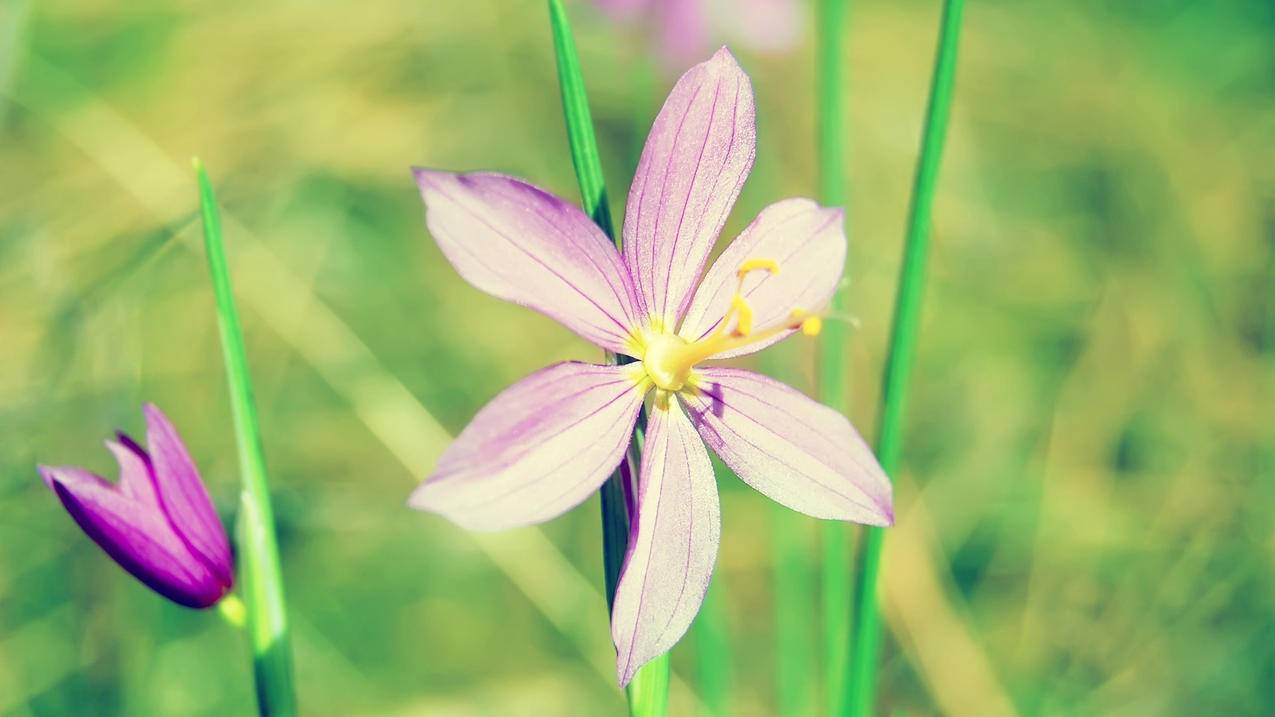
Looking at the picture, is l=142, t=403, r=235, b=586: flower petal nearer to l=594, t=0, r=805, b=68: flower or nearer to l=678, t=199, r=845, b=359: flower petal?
l=678, t=199, r=845, b=359: flower petal

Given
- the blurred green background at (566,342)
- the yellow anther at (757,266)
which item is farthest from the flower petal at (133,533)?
the blurred green background at (566,342)

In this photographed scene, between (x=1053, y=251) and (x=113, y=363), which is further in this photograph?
(x=1053, y=251)

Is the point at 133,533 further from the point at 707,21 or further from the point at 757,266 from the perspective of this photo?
the point at 707,21

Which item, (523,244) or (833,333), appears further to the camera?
(833,333)

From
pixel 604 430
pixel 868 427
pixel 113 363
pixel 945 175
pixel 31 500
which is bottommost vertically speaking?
pixel 604 430

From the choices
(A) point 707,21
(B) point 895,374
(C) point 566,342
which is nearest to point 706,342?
(B) point 895,374

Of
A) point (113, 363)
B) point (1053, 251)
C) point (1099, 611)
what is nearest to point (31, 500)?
point (113, 363)

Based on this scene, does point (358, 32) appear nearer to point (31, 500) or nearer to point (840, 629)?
point (31, 500)

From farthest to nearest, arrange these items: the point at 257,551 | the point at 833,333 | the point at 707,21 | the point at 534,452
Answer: the point at 707,21 → the point at 833,333 → the point at 257,551 → the point at 534,452
